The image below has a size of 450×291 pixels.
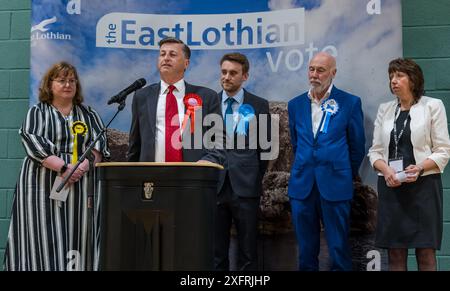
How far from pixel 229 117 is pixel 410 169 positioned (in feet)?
3.49

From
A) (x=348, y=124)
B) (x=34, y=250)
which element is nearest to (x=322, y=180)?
(x=348, y=124)

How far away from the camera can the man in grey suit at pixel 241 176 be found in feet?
11.9

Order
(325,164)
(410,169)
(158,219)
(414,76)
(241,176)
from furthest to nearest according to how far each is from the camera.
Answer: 1. (241,176)
2. (325,164)
3. (414,76)
4. (410,169)
5. (158,219)

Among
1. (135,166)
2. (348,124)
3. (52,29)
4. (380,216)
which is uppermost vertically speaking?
(52,29)

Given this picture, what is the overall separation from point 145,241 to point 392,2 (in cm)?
199

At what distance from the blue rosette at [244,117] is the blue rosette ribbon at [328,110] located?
0.41m

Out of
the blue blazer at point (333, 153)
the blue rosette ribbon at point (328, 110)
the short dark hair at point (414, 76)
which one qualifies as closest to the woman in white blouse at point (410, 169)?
the short dark hair at point (414, 76)

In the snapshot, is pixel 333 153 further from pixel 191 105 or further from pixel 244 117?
pixel 191 105

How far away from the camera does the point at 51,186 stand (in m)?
3.70

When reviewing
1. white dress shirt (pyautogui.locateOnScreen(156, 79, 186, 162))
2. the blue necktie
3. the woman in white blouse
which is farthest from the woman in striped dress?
the woman in white blouse

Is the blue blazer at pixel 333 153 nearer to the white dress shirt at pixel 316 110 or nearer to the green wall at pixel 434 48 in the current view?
the white dress shirt at pixel 316 110

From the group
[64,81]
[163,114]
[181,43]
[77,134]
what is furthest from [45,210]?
[181,43]
